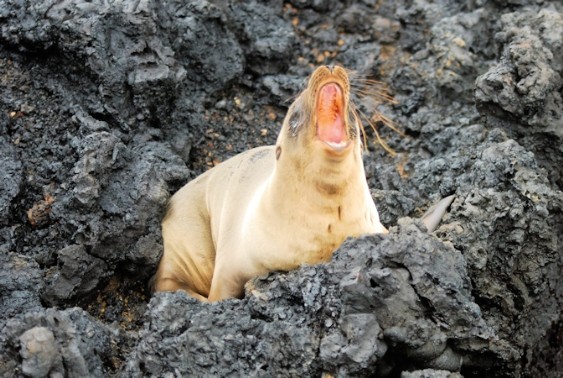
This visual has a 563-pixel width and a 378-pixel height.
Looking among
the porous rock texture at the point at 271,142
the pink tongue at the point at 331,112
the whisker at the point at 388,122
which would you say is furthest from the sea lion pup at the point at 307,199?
the whisker at the point at 388,122

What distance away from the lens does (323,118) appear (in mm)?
6121

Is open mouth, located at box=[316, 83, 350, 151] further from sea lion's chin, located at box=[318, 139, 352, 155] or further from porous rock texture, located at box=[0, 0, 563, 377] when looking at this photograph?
porous rock texture, located at box=[0, 0, 563, 377]

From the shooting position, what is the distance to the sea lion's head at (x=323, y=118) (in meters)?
6.06

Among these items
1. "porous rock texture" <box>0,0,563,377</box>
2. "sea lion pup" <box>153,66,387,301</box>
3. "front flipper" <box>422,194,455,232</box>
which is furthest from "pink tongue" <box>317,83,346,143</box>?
"front flipper" <box>422,194,455,232</box>

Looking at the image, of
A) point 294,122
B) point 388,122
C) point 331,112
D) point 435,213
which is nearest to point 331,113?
point 331,112

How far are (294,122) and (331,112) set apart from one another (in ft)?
0.82

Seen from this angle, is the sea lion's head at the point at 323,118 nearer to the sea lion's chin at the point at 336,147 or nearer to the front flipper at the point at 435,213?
the sea lion's chin at the point at 336,147

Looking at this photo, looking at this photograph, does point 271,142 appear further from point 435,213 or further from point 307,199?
point 307,199

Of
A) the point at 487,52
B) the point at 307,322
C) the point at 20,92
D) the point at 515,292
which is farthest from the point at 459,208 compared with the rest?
the point at 20,92

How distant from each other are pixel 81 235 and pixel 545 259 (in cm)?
286

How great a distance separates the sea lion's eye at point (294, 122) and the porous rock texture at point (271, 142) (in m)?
0.81

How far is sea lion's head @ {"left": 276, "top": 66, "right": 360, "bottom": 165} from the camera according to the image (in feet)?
19.9

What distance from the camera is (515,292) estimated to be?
645 cm

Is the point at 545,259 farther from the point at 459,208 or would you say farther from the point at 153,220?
the point at 153,220
